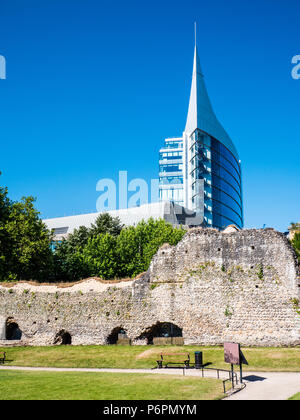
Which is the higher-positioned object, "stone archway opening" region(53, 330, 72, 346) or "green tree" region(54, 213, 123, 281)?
"green tree" region(54, 213, 123, 281)

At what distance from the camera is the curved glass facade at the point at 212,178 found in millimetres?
120625

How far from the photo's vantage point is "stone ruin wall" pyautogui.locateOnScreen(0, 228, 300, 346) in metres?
24.9

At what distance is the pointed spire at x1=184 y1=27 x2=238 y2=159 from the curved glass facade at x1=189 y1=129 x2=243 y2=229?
2.60m

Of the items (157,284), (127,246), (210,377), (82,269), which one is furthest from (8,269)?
(210,377)

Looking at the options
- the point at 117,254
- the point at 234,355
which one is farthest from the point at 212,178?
the point at 234,355

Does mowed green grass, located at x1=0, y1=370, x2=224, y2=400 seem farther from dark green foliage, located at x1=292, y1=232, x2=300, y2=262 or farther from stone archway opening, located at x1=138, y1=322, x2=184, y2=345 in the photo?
dark green foliage, located at x1=292, y1=232, x2=300, y2=262

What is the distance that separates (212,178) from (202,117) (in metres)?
21.0

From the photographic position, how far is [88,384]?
15.0 meters

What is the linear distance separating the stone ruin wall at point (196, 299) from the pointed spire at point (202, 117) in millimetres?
101253

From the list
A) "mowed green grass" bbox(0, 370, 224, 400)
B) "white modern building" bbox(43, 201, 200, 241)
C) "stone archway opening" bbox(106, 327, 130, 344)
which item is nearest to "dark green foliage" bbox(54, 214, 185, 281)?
"stone archway opening" bbox(106, 327, 130, 344)

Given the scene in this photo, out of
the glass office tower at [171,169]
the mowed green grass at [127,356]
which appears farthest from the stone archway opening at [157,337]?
the glass office tower at [171,169]
